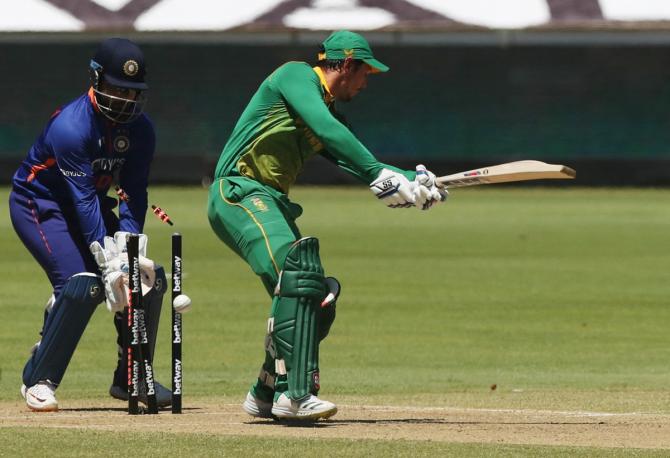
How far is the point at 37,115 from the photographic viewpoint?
3916 cm

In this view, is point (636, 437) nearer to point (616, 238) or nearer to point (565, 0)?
point (616, 238)

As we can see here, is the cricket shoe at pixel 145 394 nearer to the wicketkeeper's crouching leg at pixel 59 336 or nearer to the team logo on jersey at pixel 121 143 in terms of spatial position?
the wicketkeeper's crouching leg at pixel 59 336

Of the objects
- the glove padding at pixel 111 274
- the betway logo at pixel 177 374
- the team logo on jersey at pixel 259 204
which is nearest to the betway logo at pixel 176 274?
the glove padding at pixel 111 274

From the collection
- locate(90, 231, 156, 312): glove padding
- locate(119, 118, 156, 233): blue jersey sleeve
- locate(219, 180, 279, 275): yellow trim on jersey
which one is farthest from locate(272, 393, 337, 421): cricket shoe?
locate(119, 118, 156, 233): blue jersey sleeve

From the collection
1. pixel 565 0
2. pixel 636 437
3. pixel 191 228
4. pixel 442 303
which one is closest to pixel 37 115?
pixel 565 0

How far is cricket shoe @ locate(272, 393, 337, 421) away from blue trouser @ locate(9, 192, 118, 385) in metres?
1.31

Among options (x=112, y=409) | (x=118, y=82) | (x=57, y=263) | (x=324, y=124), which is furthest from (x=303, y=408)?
(x=118, y=82)

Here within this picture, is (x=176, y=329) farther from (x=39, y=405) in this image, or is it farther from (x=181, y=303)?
(x=39, y=405)

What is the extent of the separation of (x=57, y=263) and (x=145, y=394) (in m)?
0.85

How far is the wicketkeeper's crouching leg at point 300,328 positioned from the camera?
7.89 meters

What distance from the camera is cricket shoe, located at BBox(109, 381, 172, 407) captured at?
8961 mm

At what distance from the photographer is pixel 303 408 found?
26.2 feet

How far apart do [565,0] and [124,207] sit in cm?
2740

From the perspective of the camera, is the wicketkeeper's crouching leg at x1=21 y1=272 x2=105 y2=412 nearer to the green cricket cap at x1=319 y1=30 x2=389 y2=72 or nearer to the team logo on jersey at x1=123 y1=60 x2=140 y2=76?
the team logo on jersey at x1=123 y1=60 x2=140 y2=76
